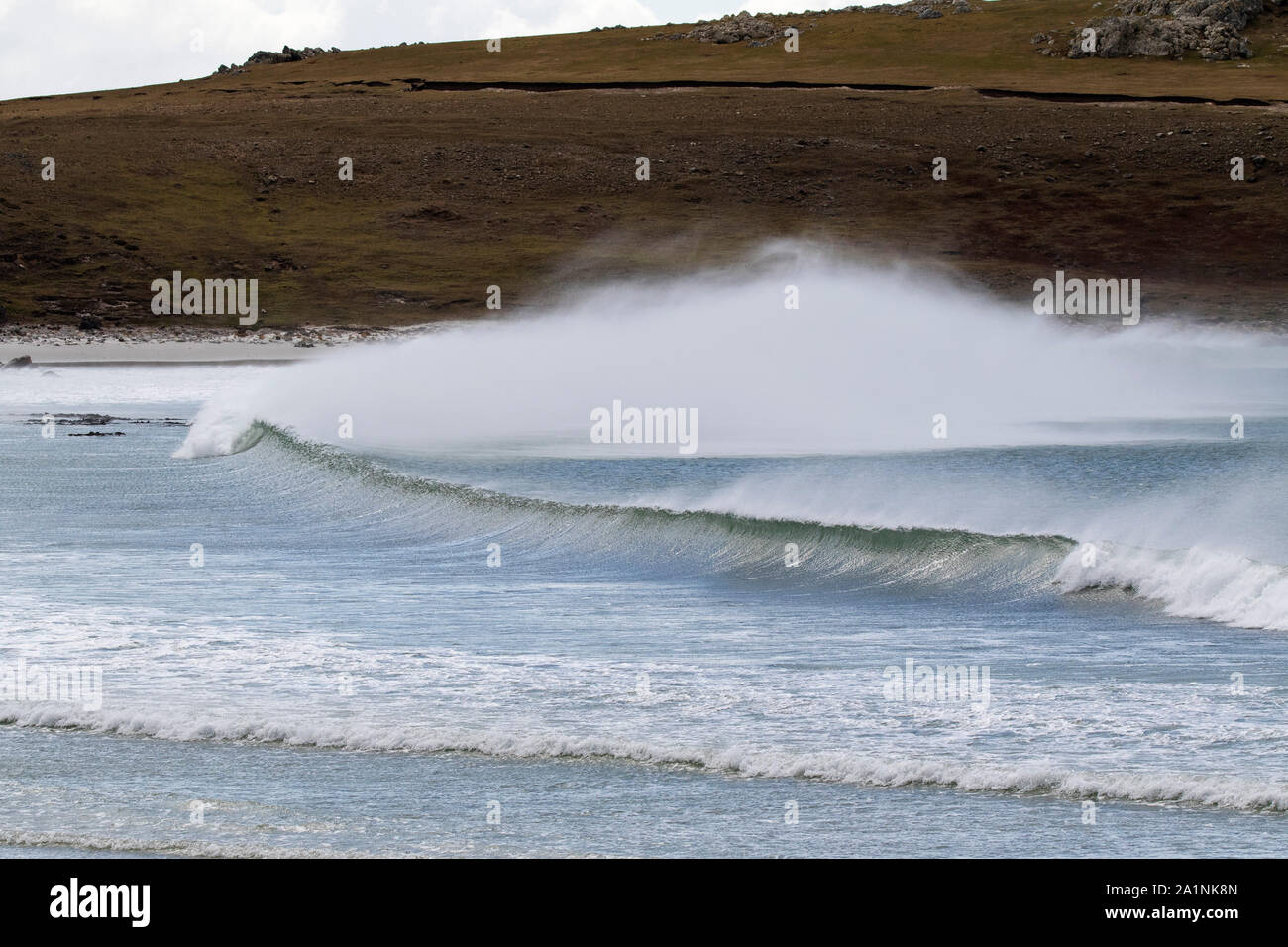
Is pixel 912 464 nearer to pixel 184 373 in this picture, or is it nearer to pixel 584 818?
pixel 584 818

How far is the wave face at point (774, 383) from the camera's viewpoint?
25.6 meters

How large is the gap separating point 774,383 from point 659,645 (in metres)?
20.3

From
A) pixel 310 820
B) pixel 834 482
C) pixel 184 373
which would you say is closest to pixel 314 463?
pixel 834 482

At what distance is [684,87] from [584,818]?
307 feet

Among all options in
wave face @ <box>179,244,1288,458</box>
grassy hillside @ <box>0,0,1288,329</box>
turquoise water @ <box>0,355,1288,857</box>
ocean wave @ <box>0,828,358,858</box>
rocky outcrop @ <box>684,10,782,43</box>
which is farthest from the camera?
rocky outcrop @ <box>684,10,782,43</box>

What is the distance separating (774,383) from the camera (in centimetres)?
3134

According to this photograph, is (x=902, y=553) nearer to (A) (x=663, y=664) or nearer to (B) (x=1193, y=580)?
(B) (x=1193, y=580)

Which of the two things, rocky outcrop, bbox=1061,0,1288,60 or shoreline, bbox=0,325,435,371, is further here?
rocky outcrop, bbox=1061,0,1288,60

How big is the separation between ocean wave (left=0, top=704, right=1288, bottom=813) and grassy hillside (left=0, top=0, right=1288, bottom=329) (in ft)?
170

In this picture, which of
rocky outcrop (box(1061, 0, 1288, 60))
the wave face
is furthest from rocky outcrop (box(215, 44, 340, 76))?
the wave face

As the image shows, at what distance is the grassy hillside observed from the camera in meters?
68.0

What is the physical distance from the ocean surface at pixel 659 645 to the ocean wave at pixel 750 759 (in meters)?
0.02

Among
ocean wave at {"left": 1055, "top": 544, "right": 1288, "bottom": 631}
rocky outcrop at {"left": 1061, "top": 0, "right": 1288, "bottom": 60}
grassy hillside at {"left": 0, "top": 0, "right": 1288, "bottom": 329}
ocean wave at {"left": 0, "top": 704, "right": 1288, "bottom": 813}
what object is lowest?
ocean wave at {"left": 0, "top": 704, "right": 1288, "bottom": 813}

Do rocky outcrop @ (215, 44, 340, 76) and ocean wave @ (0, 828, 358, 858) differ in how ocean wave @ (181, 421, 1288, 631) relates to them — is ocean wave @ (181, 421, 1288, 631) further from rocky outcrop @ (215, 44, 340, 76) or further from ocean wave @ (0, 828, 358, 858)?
rocky outcrop @ (215, 44, 340, 76)
